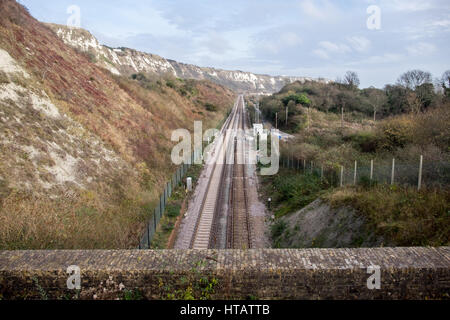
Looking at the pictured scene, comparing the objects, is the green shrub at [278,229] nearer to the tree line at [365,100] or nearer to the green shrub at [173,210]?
the green shrub at [173,210]

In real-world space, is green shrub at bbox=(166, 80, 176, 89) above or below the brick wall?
above

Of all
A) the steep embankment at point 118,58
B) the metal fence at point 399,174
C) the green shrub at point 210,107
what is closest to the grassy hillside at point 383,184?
the metal fence at point 399,174

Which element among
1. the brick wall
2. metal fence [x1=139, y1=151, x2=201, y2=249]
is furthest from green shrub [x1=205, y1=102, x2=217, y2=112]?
the brick wall

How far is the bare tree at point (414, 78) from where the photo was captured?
43.0 metres

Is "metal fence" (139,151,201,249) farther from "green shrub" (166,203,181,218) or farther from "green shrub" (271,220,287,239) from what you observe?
"green shrub" (271,220,287,239)

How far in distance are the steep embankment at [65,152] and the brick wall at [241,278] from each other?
4.16 metres

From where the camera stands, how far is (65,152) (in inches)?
608

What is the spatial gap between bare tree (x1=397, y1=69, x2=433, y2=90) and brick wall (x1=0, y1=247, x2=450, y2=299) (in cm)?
4649

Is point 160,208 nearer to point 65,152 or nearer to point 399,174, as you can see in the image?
point 65,152

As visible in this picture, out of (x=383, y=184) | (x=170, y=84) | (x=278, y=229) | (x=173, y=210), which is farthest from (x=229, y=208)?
(x=170, y=84)

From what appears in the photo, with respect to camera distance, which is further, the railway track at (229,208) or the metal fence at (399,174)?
the railway track at (229,208)

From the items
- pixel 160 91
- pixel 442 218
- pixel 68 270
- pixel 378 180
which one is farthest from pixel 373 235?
pixel 160 91

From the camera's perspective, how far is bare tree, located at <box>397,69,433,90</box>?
4296cm
